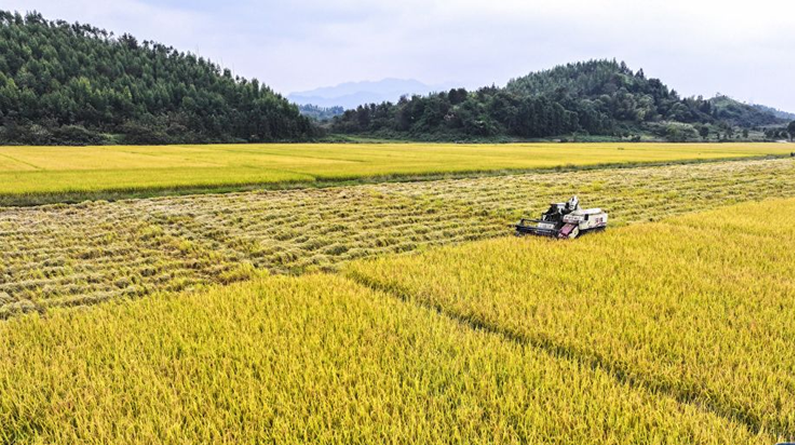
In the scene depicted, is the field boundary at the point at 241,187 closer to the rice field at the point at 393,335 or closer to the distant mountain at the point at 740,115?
the rice field at the point at 393,335

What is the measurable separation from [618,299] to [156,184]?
16092mm

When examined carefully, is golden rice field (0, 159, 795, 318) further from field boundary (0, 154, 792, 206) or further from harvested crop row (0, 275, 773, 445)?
harvested crop row (0, 275, 773, 445)

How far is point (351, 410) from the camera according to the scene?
3369 mm

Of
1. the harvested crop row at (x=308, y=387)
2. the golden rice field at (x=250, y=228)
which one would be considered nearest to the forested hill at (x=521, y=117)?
the golden rice field at (x=250, y=228)

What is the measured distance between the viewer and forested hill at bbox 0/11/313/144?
2557 inches

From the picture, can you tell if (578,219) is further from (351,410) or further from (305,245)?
(351,410)

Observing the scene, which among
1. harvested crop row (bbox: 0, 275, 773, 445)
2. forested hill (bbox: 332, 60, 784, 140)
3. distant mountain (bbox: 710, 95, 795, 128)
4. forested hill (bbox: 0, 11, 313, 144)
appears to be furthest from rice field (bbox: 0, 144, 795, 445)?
distant mountain (bbox: 710, 95, 795, 128)

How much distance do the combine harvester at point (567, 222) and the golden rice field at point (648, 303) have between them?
356 millimetres

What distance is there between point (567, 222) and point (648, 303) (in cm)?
414

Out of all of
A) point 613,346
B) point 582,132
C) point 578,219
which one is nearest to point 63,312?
point 613,346

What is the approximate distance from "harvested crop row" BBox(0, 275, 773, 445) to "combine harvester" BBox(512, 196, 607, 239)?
517 centimetres

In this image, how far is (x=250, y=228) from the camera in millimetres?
10836

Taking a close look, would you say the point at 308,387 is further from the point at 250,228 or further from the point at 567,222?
the point at 250,228

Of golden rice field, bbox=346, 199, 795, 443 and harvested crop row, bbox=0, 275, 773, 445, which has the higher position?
golden rice field, bbox=346, 199, 795, 443
